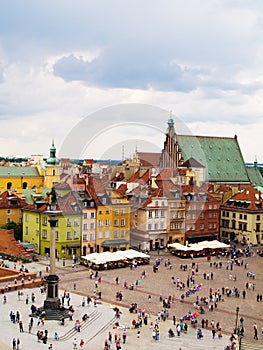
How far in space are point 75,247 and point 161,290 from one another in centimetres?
1669

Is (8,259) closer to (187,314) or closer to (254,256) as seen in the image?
(187,314)

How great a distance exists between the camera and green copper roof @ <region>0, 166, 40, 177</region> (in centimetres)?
9400

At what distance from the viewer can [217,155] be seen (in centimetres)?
10125

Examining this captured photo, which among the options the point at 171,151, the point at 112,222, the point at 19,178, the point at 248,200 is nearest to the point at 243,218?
the point at 248,200

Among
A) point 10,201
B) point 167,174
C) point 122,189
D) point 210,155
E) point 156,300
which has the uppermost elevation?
point 210,155

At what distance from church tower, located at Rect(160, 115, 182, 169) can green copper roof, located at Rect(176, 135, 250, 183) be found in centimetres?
94

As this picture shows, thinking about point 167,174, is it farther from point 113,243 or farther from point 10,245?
point 10,245

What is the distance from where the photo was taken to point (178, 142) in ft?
319

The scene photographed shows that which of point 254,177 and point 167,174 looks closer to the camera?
point 167,174

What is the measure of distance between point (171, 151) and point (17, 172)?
28.1 metres

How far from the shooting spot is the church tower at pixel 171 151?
316 ft

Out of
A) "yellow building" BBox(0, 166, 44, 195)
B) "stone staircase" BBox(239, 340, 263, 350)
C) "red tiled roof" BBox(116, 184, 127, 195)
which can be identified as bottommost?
"stone staircase" BBox(239, 340, 263, 350)

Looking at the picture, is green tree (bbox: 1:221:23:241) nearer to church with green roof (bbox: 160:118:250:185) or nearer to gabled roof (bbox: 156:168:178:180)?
gabled roof (bbox: 156:168:178:180)

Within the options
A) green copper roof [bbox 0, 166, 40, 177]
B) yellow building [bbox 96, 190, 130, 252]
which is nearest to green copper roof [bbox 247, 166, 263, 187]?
green copper roof [bbox 0, 166, 40, 177]
